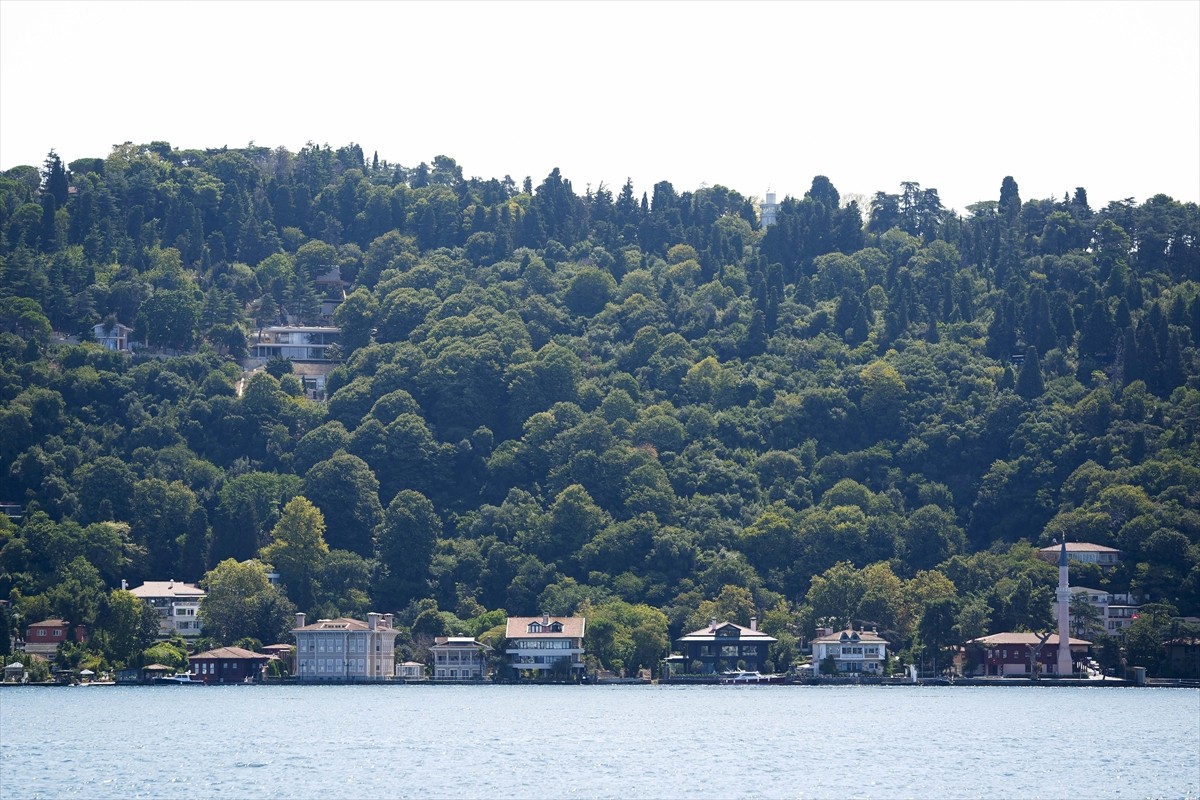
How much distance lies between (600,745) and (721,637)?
4840cm

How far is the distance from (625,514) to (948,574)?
2213 centimetres

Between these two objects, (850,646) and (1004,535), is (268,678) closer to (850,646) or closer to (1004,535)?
(850,646)

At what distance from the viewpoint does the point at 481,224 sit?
18450cm

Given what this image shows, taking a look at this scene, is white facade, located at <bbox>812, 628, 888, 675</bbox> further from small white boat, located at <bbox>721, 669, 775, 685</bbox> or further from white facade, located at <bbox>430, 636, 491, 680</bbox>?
white facade, located at <bbox>430, 636, 491, 680</bbox>

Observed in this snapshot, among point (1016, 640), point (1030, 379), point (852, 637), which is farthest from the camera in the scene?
point (1030, 379)

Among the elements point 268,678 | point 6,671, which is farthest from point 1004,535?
point 6,671

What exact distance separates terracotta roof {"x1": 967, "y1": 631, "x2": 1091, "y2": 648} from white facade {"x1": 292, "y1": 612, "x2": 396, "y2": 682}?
34009 mm

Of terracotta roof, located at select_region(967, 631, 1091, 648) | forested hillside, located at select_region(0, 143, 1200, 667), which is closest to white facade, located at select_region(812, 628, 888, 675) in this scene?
forested hillside, located at select_region(0, 143, 1200, 667)

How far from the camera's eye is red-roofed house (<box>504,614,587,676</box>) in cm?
11825

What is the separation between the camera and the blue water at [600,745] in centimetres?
5797

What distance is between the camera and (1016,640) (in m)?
116

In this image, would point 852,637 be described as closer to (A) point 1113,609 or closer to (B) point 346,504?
(A) point 1113,609

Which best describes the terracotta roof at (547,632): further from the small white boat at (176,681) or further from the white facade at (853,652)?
the small white boat at (176,681)

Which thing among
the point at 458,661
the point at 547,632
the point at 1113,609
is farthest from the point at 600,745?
the point at 1113,609
